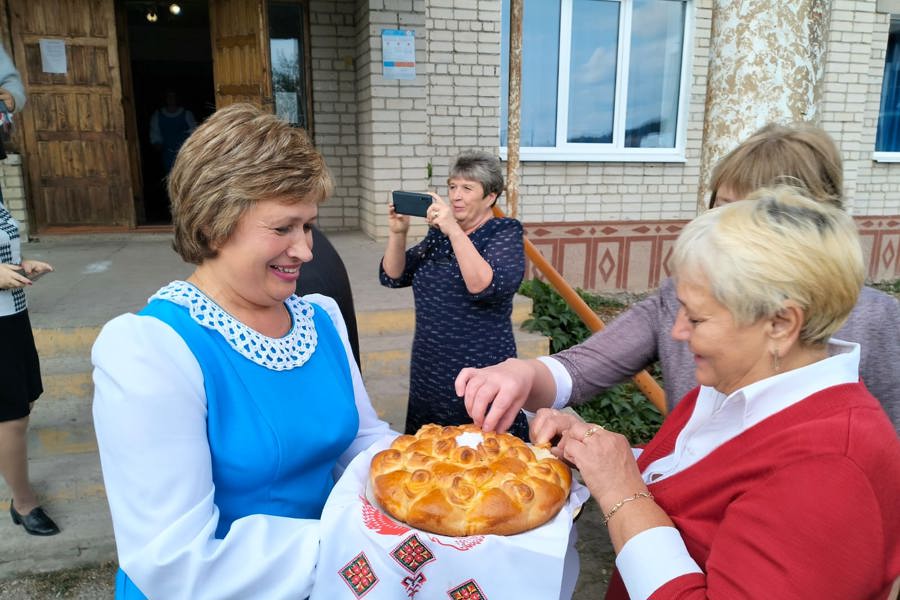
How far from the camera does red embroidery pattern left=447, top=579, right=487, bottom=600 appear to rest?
1058mm

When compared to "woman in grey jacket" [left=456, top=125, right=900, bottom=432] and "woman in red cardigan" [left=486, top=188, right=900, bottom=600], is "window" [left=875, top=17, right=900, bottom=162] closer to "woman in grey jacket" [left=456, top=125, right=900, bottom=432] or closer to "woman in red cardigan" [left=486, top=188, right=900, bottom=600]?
"woman in grey jacket" [left=456, top=125, right=900, bottom=432]

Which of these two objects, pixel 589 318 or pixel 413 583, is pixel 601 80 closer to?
pixel 589 318

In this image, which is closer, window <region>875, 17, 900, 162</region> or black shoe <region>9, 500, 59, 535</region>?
black shoe <region>9, 500, 59, 535</region>

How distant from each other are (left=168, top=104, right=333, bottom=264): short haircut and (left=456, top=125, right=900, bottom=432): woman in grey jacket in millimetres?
631

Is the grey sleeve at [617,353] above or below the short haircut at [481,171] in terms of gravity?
below

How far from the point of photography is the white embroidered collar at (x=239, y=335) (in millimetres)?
1300

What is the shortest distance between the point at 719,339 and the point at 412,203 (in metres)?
1.90

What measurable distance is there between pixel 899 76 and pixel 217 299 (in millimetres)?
10608

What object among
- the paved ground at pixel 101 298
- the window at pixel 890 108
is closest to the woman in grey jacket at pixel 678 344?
the paved ground at pixel 101 298

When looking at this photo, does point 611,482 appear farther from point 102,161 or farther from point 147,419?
point 102,161

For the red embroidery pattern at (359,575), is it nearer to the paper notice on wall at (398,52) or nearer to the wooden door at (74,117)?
the paper notice on wall at (398,52)

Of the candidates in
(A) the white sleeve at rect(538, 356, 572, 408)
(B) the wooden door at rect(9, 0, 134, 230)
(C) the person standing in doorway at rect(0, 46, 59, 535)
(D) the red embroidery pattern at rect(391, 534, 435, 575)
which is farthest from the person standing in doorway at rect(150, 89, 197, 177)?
(D) the red embroidery pattern at rect(391, 534, 435, 575)

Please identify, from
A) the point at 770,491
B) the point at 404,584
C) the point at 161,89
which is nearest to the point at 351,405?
the point at 404,584

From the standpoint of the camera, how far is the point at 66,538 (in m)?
2.82
